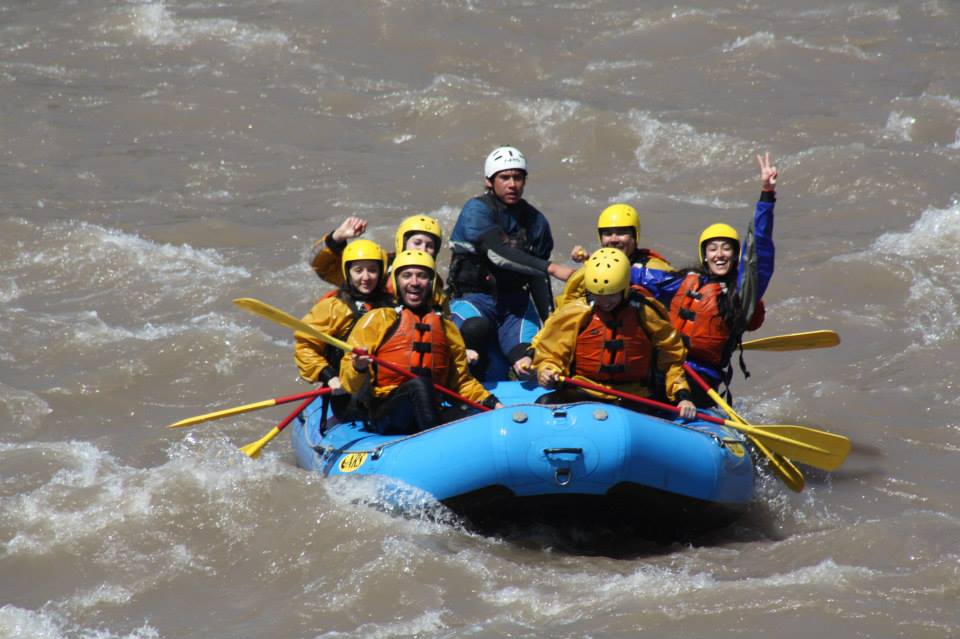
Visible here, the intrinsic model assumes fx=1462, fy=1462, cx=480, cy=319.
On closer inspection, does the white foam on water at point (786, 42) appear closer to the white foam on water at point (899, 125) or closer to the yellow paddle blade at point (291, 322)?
the white foam on water at point (899, 125)

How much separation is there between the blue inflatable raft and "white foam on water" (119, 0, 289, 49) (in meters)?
9.65

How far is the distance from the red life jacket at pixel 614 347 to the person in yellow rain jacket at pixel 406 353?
540 mm

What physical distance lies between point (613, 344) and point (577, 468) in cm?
76

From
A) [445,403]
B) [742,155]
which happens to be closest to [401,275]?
[445,403]

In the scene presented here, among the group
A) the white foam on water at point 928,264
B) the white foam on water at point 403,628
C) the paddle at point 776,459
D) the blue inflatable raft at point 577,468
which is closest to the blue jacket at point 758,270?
the paddle at point 776,459

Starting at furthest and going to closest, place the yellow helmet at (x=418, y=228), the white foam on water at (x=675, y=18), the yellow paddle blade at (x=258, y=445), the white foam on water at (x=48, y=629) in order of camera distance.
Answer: the white foam on water at (x=675, y=18)
the yellow helmet at (x=418, y=228)
the yellow paddle blade at (x=258, y=445)
the white foam on water at (x=48, y=629)

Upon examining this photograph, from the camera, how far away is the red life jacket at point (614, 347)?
672 centimetres

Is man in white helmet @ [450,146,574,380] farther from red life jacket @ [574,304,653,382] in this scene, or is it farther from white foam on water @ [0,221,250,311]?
white foam on water @ [0,221,250,311]

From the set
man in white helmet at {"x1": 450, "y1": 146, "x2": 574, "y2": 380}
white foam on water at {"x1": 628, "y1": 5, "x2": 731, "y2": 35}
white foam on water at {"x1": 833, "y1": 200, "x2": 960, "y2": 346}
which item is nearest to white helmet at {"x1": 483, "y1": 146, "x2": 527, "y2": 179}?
man in white helmet at {"x1": 450, "y1": 146, "x2": 574, "y2": 380}

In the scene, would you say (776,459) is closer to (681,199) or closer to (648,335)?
(648,335)

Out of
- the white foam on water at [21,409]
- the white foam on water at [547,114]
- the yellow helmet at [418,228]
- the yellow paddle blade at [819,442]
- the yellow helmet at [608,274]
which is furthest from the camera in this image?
the white foam on water at [547,114]

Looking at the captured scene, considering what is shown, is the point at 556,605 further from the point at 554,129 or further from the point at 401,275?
the point at 554,129

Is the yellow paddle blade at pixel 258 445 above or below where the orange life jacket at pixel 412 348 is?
below

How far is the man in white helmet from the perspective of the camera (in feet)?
25.3
